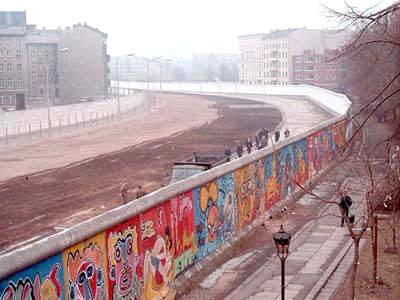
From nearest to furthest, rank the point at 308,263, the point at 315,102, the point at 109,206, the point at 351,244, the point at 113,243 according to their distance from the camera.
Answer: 1. the point at 113,243
2. the point at 308,263
3. the point at 351,244
4. the point at 109,206
5. the point at 315,102

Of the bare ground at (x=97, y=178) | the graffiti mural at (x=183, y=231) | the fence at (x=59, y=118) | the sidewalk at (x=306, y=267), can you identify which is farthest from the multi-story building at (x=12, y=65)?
the graffiti mural at (x=183, y=231)

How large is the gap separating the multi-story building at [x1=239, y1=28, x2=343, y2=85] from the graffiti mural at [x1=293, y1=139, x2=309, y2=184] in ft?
371

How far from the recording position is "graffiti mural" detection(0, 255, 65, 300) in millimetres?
11906

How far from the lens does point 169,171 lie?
42.2 meters

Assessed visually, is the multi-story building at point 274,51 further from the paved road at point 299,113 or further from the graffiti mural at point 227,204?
the graffiti mural at point 227,204

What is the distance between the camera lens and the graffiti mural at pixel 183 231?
18.6 metres

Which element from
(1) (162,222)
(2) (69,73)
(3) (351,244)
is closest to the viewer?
(1) (162,222)

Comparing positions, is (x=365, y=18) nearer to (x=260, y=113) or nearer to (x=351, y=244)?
(x=351, y=244)

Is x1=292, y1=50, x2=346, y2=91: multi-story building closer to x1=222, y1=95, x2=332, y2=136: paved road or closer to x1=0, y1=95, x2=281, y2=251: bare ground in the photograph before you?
x1=222, y1=95, x2=332, y2=136: paved road

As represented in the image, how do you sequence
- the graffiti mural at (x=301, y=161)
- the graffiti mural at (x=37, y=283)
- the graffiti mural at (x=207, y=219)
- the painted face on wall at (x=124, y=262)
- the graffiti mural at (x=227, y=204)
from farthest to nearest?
the graffiti mural at (x=301, y=161) → the graffiti mural at (x=227, y=204) → the graffiti mural at (x=207, y=219) → the painted face on wall at (x=124, y=262) → the graffiti mural at (x=37, y=283)

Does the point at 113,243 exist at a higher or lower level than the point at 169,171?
higher

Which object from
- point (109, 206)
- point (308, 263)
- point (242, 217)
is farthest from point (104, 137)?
point (308, 263)

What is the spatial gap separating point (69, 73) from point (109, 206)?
8901 cm

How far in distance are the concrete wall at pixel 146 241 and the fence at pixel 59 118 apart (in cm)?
3902
